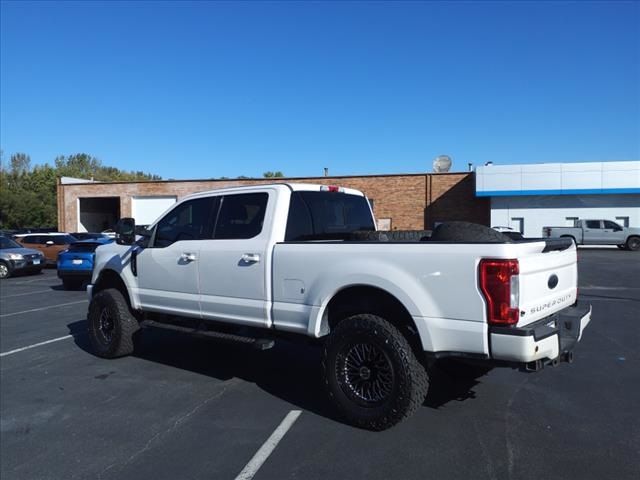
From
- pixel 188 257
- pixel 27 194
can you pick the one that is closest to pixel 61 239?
pixel 188 257

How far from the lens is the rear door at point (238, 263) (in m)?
5.04

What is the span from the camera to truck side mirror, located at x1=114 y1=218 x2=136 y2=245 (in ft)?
21.0

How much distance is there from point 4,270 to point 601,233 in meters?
29.1

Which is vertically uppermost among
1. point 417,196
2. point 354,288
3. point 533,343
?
point 417,196

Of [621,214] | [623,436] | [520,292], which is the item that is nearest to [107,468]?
[520,292]

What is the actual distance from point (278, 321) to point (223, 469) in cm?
154

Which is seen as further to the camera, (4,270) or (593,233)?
(593,233)

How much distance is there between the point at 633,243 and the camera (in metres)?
28.3

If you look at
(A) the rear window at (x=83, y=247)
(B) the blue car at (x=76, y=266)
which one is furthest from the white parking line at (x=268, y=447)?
(A) the rear window at (x=83, y=247)

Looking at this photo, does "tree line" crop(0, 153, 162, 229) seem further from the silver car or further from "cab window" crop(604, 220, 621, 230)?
"cab window" crop(604, 220, 621, 230)

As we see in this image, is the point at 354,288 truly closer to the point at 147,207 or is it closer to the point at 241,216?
the point at 241,216

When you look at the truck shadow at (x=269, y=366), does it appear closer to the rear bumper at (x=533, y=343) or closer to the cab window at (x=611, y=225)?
the rear bumper at (x=533, y=343)

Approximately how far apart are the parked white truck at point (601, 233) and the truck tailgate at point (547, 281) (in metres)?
25.4

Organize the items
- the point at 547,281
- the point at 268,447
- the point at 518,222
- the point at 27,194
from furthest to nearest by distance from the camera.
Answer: the point at 27,194
the point at 518,222
the point at 547,281
the point at 268,447
